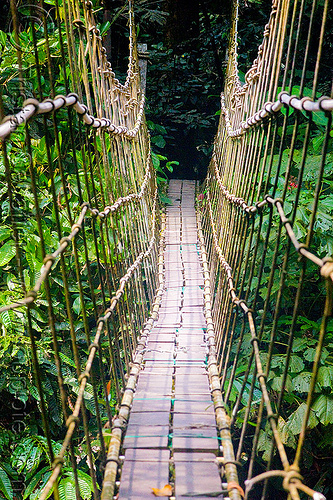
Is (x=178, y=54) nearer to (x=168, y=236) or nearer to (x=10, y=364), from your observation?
(x=168, y=236)

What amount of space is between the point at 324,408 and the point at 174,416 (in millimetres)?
715

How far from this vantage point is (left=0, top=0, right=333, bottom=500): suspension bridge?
0.87 m

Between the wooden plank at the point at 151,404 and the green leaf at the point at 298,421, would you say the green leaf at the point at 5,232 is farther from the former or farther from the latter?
the green leaf at the point at 298,421

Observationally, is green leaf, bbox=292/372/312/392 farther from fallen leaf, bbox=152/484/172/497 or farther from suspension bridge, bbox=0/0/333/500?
fallen leaf, bbox=152/484/172/497

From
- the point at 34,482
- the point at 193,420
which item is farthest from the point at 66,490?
the point at 193,420

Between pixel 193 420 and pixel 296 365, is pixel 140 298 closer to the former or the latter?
pixel 296 365

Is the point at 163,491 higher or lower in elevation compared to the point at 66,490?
higher

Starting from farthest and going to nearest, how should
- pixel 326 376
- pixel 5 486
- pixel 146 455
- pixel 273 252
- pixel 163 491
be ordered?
1. pixel 273 252
2. pixel 326 376
3. pixel 5 486
4. pixel 146 455
5. pixel 163 491

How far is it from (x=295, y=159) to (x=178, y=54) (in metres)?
3.73

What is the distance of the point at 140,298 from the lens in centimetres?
213

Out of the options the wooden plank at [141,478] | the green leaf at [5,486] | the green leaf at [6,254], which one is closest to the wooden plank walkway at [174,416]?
the wooden plank at [141,478]

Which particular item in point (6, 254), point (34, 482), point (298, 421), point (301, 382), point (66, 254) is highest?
point (6, 254)

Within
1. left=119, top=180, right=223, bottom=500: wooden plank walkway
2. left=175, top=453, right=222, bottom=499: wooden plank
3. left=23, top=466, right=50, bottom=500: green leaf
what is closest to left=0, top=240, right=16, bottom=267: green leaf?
left=119, top=180, right=223, bottom=500: wooden plank walkway

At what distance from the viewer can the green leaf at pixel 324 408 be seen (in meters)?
1.70
